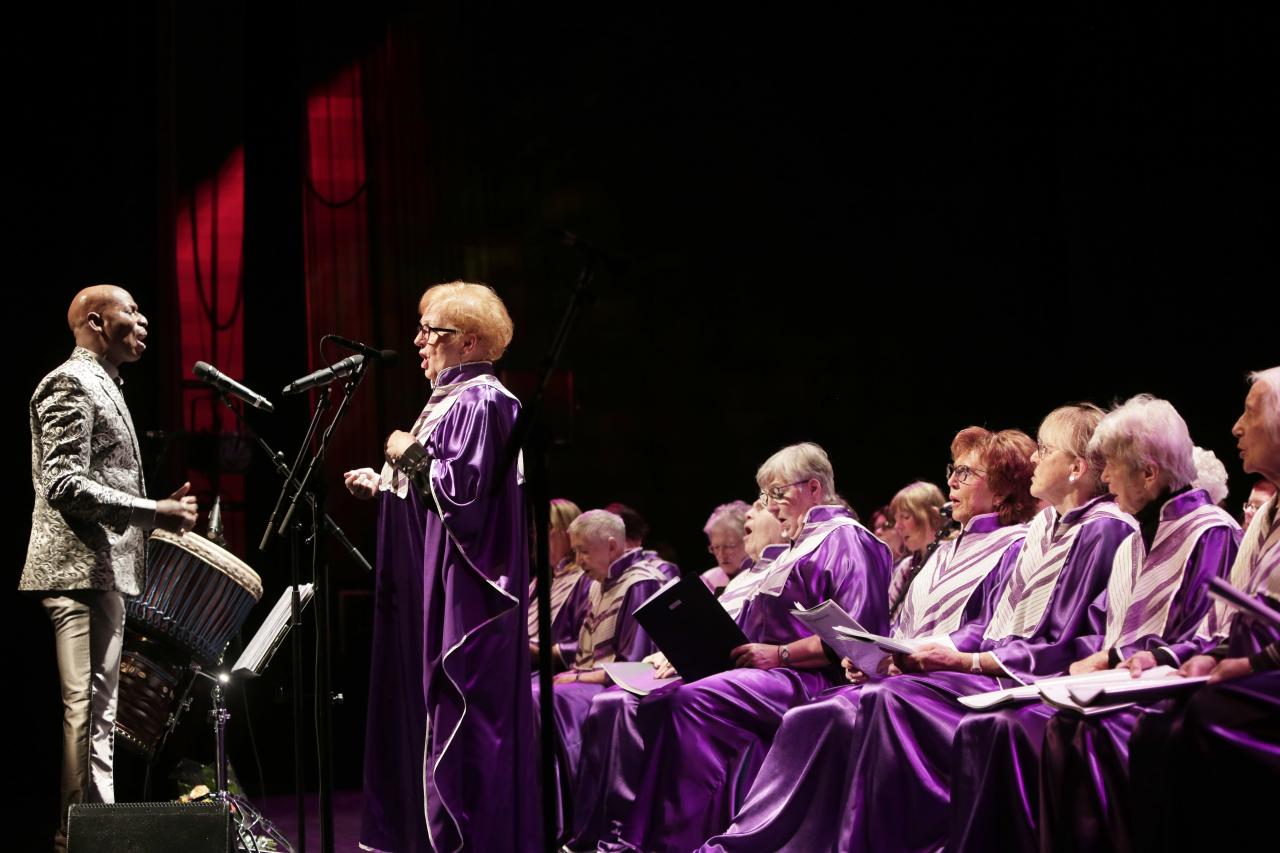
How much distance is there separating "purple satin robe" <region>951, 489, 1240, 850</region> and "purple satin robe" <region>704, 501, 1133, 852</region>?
1.03 ft

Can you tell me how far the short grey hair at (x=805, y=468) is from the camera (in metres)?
4.70

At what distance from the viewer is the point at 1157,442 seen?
324 cm

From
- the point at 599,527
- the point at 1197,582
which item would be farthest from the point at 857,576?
the point at 599,527

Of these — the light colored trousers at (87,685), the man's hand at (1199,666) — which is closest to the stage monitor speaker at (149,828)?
the light colored trousers at (87,685)

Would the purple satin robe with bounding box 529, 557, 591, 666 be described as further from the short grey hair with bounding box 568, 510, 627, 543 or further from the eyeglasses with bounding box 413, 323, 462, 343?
the eyeglasses with bounding box 413, 323, 462, 343

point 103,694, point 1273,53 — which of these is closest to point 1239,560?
point 1273,53

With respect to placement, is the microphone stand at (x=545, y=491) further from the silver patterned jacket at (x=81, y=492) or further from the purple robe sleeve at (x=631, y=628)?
the purple robe sleeve at (x=631, y=628)

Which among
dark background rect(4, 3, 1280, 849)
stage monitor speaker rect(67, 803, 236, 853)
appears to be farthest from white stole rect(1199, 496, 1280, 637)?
stage monitor speaker rect(67, 803, 236, 853)

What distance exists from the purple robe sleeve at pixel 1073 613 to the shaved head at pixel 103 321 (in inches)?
113

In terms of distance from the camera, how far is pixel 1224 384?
15.0 feet

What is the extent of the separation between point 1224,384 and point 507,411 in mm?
2430

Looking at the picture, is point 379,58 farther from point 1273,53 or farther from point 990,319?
point 1273,53

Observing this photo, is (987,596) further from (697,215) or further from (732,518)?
(697,215)

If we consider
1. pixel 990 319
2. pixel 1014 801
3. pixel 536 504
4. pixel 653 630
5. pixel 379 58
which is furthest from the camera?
pixel 379 58
